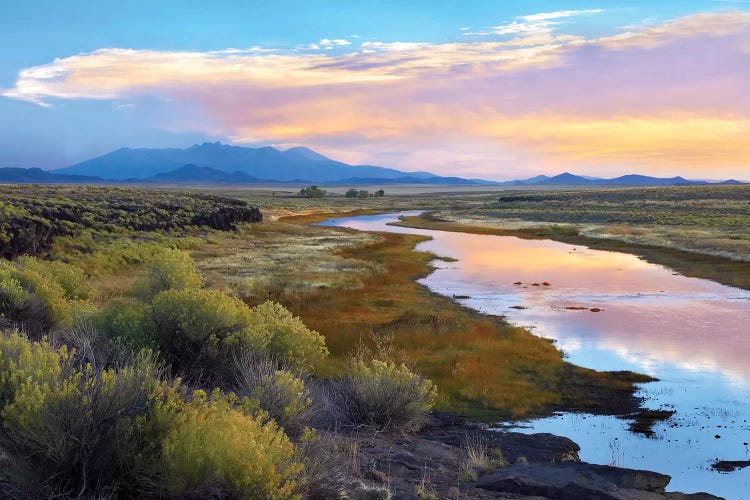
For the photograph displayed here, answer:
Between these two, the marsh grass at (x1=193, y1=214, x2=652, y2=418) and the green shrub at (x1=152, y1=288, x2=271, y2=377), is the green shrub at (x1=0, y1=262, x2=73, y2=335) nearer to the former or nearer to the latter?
the green shrub at (x1=152, y1=288, x2=271, y2=377)

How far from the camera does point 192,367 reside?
37.0ft

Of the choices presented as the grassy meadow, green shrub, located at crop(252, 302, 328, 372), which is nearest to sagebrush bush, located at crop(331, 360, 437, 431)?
green shrub, located at crop(252, 302, 328, 372)

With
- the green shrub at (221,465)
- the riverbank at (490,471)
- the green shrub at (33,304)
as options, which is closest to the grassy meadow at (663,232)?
the riverbank at (490,471)

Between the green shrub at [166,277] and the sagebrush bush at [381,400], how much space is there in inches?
337

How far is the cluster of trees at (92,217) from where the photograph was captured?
33528 mm

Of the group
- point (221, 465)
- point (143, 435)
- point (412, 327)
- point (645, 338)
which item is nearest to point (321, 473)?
point (221, 465)

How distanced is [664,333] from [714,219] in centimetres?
6188

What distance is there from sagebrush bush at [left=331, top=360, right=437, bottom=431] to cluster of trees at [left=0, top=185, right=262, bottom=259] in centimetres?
2537

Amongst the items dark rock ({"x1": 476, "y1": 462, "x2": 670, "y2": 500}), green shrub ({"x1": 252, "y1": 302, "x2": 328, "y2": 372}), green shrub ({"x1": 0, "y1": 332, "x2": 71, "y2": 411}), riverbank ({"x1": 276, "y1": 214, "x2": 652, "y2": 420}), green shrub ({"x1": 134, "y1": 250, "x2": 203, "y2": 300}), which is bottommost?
riverbank ({"x1": 276, "y1": 214, "x2": 652, "y2": 420})

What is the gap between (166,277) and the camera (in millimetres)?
18922

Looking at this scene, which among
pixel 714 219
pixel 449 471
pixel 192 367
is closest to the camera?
pixel 449 471

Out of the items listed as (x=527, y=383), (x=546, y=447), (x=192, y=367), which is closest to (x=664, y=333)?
(x=527, y=383)

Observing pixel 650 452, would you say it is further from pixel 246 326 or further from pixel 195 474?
pixel 195 474

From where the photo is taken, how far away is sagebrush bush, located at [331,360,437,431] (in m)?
11.1
